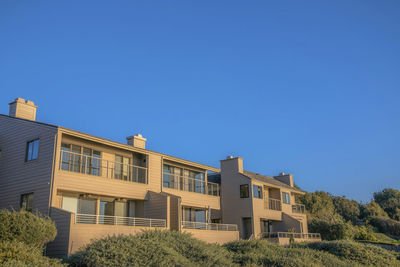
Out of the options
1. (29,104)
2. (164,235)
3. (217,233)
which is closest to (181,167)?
(217,233)

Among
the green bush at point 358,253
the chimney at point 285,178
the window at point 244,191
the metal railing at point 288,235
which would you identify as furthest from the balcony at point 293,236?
the green bush at point 358,253

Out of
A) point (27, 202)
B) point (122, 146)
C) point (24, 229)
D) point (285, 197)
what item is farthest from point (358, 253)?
point (285, 197)

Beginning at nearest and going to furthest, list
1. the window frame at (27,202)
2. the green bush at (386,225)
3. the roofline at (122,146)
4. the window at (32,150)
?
1. the window frame at (27,202)
2. the roofline at (122,146)
3. the window at (32,150)
4. the green bush at (386,225)

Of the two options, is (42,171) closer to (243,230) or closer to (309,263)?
(309,263)

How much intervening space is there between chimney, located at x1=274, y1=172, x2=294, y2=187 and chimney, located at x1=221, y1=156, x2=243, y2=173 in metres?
11.5

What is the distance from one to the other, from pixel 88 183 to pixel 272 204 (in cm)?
2032

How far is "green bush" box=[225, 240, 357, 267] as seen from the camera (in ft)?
53.2

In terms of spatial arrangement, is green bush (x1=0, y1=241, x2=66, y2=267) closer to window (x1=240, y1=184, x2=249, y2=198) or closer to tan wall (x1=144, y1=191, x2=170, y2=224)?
tan wall (x1=144, y1=191, x2=170, y2=224)

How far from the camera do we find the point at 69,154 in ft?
70.7

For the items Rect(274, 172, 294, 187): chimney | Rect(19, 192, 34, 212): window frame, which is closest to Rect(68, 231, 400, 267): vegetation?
Rect(19, 192, 34, 212): window frame

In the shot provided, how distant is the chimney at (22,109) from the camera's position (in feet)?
74.7

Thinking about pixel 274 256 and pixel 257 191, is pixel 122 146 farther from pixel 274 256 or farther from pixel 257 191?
pixel 257 191

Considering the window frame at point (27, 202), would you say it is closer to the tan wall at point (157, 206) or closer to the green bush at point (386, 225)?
the tan wall at point (157, 206)

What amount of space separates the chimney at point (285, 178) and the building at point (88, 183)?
1622 centimetres
